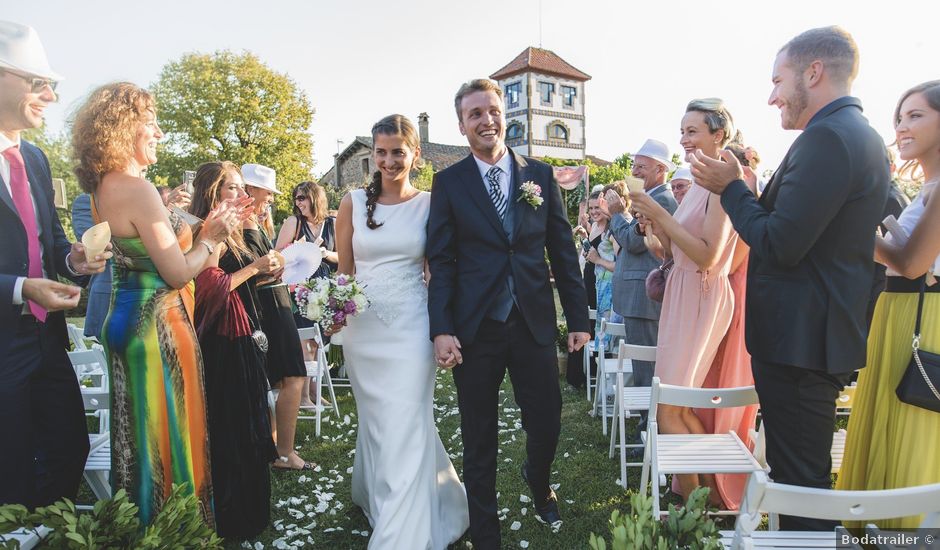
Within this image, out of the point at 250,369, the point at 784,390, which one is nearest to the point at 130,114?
the point at 250,369

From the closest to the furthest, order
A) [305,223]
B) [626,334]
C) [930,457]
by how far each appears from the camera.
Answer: [930,457] < [626,334] < [305,223]

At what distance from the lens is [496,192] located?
11.8 ft

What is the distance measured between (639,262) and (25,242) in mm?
4821

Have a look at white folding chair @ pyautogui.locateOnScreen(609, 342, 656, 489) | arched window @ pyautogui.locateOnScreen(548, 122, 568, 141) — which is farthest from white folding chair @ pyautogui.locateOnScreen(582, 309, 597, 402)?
arched window @ pyautogui.locateOnScreen(548, 122, 568, 141)

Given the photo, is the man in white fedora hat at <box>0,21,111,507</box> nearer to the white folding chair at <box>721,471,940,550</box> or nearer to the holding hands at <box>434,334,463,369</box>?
the holding hands at <box>434,334,463,369</box>

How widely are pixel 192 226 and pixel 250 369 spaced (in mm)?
1037

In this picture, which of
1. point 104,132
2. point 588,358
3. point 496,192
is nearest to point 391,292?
point 496,192

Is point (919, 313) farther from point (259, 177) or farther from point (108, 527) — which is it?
point (259, 177)

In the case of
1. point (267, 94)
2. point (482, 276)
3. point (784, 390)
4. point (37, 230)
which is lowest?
point (784, 390)

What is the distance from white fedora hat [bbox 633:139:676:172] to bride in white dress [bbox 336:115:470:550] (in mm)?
2650

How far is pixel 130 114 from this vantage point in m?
2.96

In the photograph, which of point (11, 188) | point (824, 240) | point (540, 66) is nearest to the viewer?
point (824, 240)

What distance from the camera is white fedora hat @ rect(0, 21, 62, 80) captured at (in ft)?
8.98

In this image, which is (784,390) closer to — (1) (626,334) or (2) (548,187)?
(2) (548,187)
